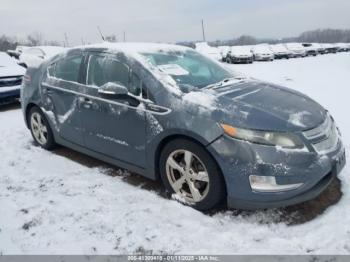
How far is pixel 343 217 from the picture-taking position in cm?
325

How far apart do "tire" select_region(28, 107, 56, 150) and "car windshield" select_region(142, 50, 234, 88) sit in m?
2.03

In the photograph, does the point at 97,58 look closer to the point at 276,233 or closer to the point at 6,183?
the point at 6,183

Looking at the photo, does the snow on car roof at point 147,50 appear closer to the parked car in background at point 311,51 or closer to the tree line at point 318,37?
the parked car in background at point 311,51

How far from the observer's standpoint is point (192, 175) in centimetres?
345

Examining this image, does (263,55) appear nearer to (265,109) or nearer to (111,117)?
(111,117)

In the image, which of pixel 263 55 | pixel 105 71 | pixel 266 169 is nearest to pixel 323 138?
pixel 266 169

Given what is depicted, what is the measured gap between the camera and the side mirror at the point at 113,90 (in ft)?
12.3

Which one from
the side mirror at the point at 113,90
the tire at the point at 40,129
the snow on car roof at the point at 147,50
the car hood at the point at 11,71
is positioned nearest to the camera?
the snow on car roof at the point at 147,50

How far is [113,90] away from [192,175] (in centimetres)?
120

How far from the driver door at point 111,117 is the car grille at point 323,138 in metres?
1.60

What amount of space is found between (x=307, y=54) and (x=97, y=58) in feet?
118

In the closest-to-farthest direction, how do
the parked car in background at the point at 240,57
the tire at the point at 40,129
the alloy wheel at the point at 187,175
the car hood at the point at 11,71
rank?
the alloy wheel at the point at 187,175, the tire at the point at 40,129, the car hood at the point at 11,71, the parked car in background at the point at 240,57

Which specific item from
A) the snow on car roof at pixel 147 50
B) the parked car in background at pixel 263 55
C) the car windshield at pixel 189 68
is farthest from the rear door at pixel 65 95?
the parked car in background at pixel 263 55

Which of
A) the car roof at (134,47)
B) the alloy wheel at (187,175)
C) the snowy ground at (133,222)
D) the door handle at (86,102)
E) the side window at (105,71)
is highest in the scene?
the car roof at (134,47)
